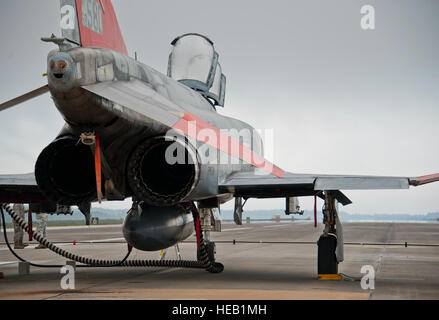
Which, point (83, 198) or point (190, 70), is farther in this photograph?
point (190, 70)

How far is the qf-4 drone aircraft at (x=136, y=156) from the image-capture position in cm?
794

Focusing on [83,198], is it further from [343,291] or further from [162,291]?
[343,291]

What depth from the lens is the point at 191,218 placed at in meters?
10.6

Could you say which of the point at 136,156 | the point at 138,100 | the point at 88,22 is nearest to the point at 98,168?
the point at 136,156

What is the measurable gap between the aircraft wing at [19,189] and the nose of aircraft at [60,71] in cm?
319

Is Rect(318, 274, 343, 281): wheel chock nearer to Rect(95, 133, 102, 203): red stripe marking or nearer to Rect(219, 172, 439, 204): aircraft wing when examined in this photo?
Rect(219, 172, 439, 204): aircraft wing

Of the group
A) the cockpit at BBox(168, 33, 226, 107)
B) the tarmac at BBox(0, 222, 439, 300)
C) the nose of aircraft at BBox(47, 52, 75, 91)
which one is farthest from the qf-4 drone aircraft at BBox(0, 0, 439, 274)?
the cockpit at BBox(168, 33, 226, 107)

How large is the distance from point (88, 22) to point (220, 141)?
3.10m

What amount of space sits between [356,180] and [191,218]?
10.5ft
